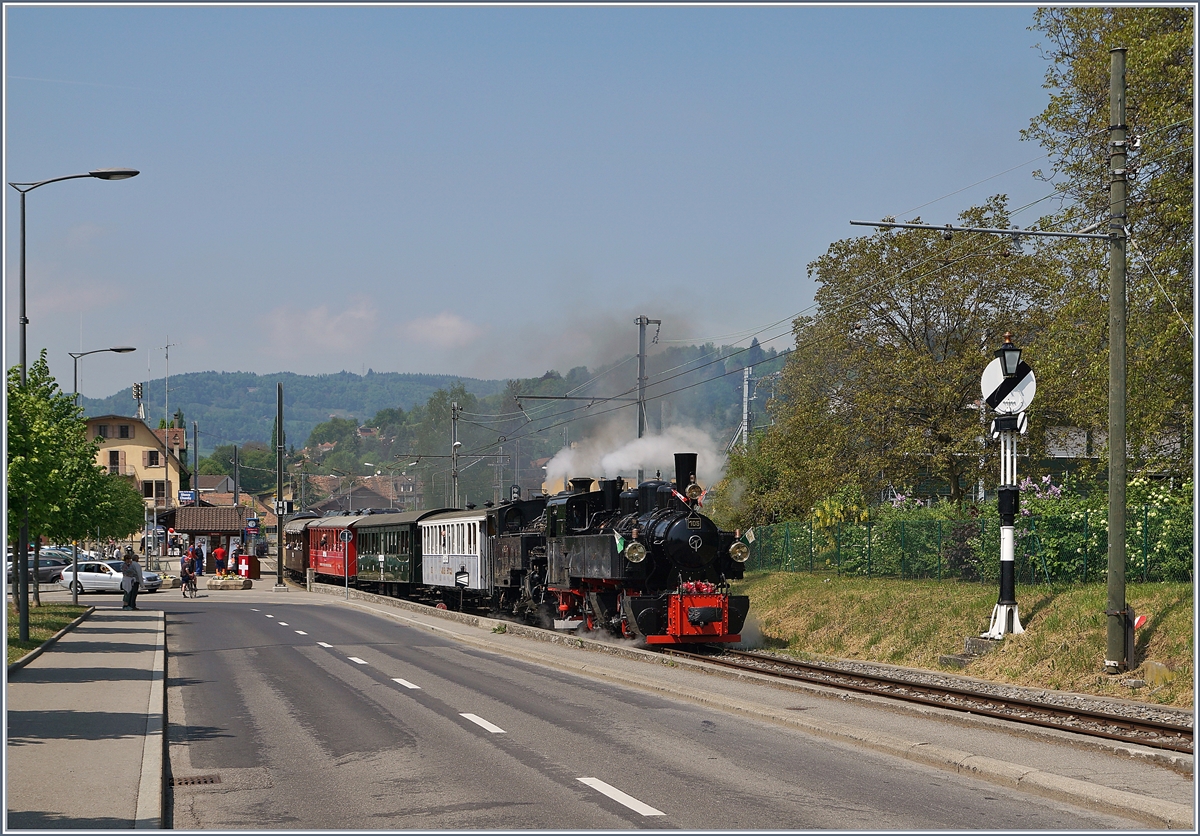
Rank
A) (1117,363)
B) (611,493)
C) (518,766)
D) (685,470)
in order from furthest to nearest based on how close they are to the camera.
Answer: (611,493)
(685,470)
(1117,363)
(518,766)

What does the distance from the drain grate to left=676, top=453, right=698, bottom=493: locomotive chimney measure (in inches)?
563

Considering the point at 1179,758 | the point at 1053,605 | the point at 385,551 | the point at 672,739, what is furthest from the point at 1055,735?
the point at 385,551

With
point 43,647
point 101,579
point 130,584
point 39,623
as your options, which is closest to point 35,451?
point 43,647

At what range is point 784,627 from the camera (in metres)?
29.1

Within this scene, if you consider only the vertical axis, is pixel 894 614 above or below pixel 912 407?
below

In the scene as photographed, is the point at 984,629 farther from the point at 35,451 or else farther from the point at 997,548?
the point at 35,451

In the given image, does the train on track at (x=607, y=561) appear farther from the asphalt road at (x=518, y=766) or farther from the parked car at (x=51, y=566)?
the parked car at (x=51, y=566)

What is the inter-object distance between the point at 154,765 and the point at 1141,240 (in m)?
19.5

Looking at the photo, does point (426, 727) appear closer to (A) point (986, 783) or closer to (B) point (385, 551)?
(A) point (986, 783)

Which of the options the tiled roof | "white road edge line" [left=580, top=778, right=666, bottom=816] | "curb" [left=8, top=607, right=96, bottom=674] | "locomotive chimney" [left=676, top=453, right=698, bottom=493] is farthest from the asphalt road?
the tiled roof

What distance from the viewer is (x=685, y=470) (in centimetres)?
2456

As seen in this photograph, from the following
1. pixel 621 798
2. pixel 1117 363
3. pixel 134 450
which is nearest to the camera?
pixel 621 798

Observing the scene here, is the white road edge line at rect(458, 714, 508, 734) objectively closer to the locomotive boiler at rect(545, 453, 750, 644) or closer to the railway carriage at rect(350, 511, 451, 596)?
the locomotive boiler at rect(545, 453, 750, 644)

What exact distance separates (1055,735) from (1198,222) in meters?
7.65
